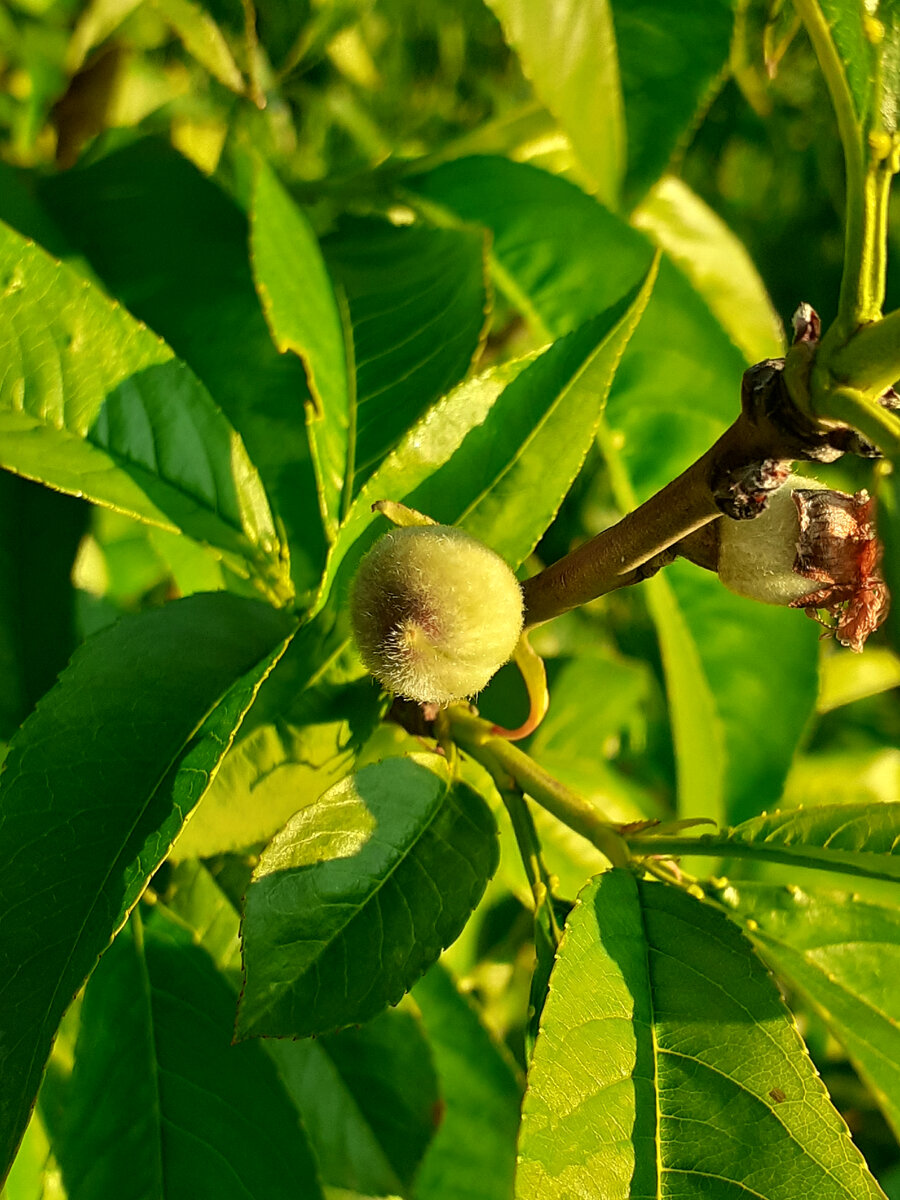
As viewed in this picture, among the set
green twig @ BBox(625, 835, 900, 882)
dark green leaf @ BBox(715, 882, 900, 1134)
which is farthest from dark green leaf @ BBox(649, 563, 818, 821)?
green twig @ BBox(625, 835, 900, 882)

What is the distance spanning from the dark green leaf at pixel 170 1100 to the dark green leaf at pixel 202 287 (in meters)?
0.43

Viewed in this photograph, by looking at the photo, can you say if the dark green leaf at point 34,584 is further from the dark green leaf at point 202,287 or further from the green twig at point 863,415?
the green twig at point 863,415

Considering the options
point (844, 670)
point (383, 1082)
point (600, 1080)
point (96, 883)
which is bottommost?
point (844, 670)

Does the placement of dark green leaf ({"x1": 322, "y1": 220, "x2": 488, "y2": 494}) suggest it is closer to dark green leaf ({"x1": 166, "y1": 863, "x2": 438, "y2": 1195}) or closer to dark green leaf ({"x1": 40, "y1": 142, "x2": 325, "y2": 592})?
dark green leaf ({"x1": 40, "y1": 142, "x2": 325, "y2": 592})

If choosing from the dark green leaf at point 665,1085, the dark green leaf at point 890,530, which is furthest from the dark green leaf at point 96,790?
the dark green leaf at point 890,530

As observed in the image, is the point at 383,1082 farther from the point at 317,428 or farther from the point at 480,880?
the point at 317,428

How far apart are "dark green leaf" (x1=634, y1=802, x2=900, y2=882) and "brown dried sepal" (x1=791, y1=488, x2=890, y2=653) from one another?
131 mm

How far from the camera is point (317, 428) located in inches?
37.4

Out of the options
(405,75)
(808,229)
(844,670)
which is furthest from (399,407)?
(808,229)

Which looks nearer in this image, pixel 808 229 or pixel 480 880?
pixel 480 880

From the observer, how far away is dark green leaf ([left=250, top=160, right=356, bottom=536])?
96 cm

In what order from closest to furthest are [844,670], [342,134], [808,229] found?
[844,670]
[342,134]
[808,229]

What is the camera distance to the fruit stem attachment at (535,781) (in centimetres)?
85

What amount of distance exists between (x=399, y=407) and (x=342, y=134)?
57.1 inches
